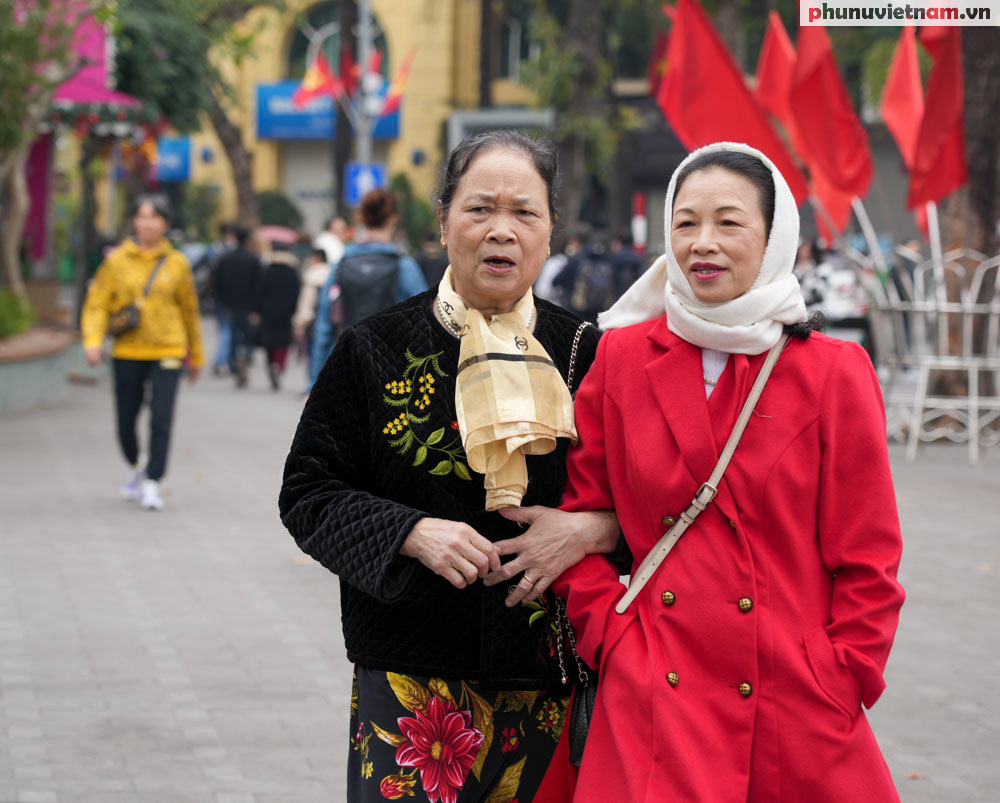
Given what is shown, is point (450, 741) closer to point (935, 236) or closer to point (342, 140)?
point (935, 236)

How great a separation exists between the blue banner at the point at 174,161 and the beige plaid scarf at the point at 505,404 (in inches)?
1859

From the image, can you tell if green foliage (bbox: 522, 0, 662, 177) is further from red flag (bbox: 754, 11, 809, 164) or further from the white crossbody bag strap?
the white crossbody bag strap

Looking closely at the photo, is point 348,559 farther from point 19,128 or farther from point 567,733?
point 19,128

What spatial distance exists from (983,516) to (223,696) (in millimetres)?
6025

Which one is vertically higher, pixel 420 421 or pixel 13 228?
pixel 13 228

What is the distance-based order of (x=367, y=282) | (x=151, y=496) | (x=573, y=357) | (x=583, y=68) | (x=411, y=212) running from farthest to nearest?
(x=411, y=212) → (x=583, y=68) → (x=151, y=496) → (x=367, y=282) → (x=573, y=357)

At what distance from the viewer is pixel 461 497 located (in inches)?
114

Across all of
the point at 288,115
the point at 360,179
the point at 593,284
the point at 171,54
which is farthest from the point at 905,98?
the point at 288,115

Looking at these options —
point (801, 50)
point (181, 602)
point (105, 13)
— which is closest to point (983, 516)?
point (801, 50)

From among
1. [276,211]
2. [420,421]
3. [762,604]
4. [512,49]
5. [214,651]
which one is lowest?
[214,651]

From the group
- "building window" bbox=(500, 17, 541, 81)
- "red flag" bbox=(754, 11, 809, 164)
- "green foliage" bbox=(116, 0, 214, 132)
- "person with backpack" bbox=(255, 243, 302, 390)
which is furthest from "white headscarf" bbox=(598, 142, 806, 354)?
"building window" bbox=(500, 17, 541, 81)

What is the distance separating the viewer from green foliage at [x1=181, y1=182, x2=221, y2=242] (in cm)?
4672

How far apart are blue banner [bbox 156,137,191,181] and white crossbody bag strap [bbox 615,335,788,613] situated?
156ft

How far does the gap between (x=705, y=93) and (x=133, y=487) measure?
573 centimetres
